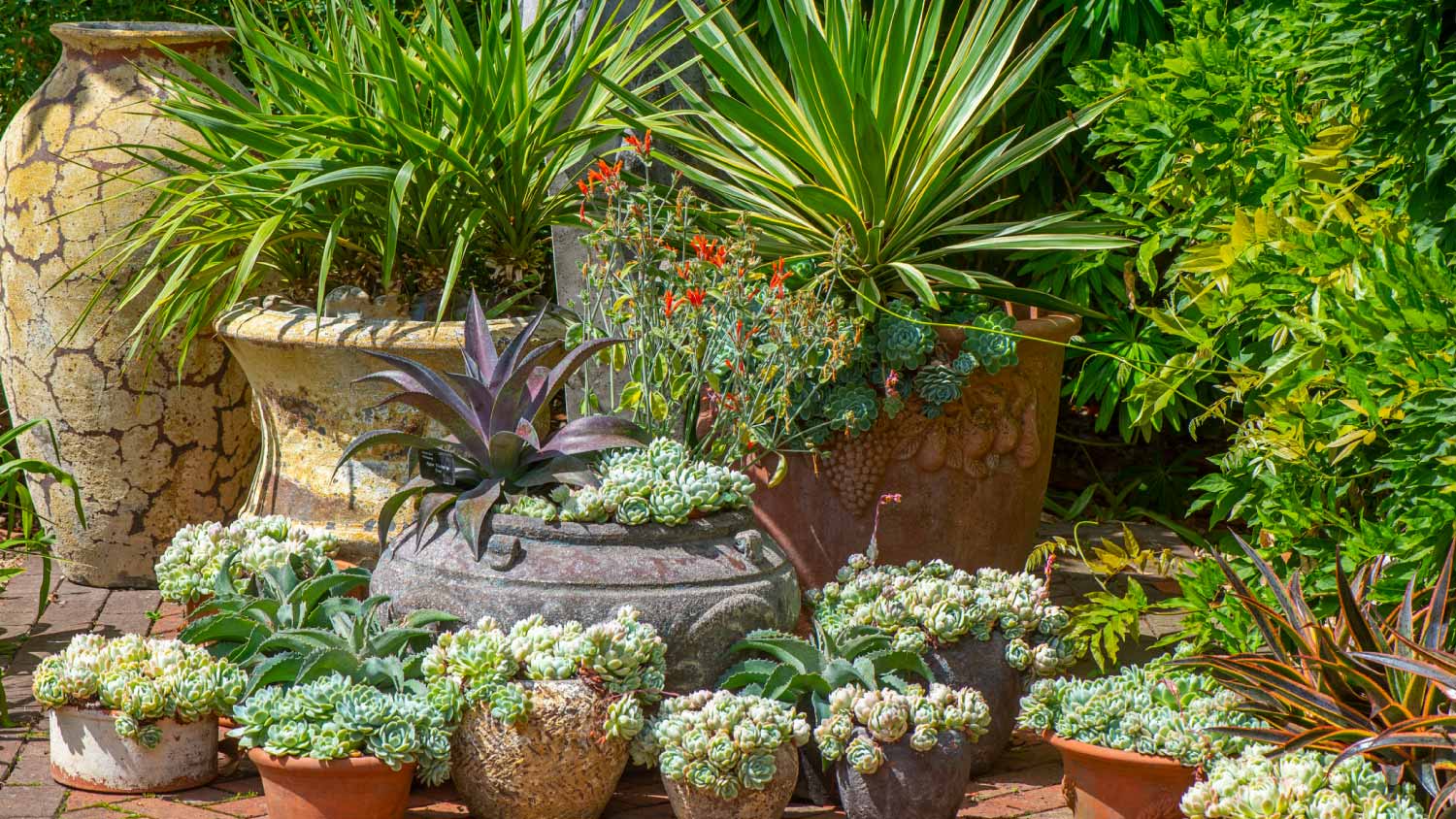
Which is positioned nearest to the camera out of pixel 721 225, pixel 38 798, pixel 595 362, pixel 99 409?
pixel 38 798

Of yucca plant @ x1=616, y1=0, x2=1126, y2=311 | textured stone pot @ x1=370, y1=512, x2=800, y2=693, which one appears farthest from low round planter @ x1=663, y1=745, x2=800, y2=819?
yucca plant @ x1=616, y1=0, x2=1126, y2=311

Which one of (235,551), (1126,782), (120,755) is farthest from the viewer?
(235,551)

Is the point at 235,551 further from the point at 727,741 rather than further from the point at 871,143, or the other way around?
the point at 871,143

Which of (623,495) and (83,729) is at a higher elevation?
(623,495)

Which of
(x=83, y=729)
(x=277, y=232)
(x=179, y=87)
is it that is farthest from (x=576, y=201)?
(x=83, y=729)

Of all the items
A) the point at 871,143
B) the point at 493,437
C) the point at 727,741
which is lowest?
the point at 727,741

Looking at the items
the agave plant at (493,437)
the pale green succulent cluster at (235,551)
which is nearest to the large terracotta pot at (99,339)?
the pale green succulent cluster at (235,551)

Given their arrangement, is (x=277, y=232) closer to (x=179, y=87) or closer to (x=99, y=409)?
(x=179, y=87)

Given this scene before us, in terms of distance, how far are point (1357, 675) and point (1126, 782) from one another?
480 mm

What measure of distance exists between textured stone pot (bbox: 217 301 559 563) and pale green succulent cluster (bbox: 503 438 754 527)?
2.77ft

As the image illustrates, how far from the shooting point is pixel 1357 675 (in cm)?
259

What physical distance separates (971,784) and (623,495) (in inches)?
37.7

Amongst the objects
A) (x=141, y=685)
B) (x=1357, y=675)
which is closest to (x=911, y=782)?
(x=1357, y=675)

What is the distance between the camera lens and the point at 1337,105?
2998 millimetres
